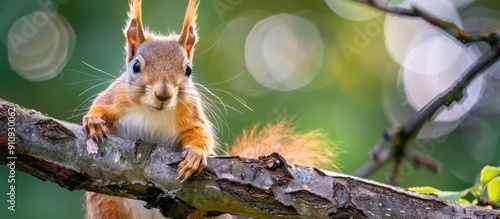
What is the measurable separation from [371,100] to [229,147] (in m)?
2.12

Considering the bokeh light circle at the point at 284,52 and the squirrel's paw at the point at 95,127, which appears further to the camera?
the bokeh light circle at the point at 284,52

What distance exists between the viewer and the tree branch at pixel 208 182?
1.75m

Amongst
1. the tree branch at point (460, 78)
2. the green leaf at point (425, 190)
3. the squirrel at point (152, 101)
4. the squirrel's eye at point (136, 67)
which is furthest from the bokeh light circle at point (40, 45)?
the green leaf at point (425, 190)

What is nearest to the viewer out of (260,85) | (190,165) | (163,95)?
(190,165)

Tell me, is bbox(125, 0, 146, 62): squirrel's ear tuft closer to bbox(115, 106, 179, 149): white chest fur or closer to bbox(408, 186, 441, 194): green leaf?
bbox(115, 106, 179, 149): white chest fur

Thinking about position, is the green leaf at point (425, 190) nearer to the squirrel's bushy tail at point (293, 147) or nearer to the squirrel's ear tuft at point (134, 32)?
the squirrel's bushy tail at point (293, 147)

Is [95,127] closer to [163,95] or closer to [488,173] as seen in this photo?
[163,95]

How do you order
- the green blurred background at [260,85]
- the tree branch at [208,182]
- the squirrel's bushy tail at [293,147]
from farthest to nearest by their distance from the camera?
the green blurred background at [260,85] → the squirrel's bushy tail at [293,147] → the tree branch at [208,182]

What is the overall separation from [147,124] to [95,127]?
45cm

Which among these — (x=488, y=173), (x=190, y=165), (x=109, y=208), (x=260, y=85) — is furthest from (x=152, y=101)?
(x=260, y=85)

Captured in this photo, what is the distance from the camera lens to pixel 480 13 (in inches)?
216

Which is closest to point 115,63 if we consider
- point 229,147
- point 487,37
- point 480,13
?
point 229,147

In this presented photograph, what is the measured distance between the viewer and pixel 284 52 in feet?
18.1

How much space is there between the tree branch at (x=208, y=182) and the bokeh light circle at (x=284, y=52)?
2896 mm
